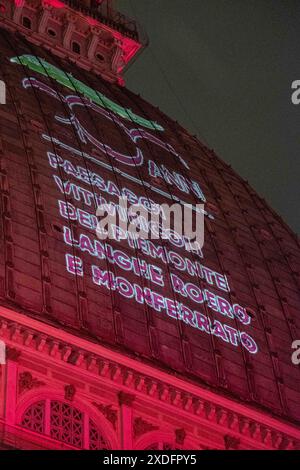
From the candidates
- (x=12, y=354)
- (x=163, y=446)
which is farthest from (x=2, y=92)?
(x=163, y=446)

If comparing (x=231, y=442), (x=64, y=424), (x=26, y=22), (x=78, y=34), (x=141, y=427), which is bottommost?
(x=64, y=424)

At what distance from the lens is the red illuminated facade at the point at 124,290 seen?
4419 cm

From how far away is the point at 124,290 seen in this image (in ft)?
165

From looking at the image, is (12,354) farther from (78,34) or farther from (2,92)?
(78,34)

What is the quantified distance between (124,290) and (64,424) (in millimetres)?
8301

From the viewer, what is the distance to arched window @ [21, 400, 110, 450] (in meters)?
42.3

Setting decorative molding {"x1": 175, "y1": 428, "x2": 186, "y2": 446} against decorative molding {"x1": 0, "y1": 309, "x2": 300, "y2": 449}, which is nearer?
decorative molding {"x1": 0, "y1": 309, "x2": 300, "y2": 449}

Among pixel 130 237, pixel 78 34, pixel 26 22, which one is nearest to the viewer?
pixel 130 237

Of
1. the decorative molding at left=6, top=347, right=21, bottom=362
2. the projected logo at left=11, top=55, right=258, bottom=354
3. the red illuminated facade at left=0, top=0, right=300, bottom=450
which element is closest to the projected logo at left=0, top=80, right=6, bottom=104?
the red illuminated facade at left=0, top=0, right=300, bottom=450

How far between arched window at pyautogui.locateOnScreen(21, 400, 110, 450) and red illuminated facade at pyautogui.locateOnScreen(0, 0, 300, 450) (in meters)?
0.04

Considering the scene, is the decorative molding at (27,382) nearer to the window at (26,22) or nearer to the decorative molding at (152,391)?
the decorative molding at (152,391)

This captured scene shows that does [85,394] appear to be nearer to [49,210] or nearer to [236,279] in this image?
[49,210]

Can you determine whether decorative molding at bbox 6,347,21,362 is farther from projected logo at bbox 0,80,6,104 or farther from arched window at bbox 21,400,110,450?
projected logo at bbox 0,80,6,104

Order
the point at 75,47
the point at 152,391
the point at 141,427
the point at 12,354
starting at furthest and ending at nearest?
1. the point at 75,47
2. the point at 152,391
3. the point at 141,427
4. the point at 12,354
